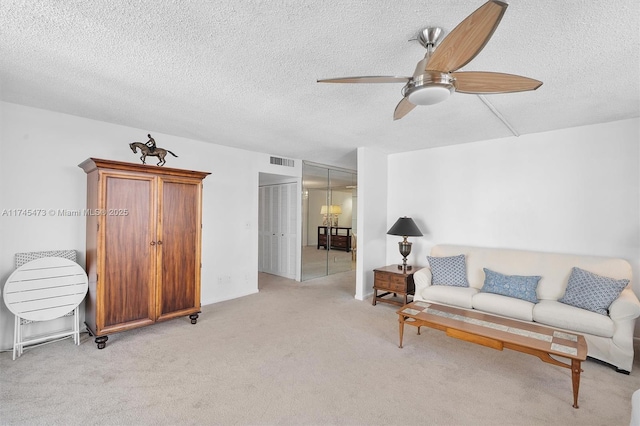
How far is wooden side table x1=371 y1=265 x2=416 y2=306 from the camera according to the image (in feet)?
13.7

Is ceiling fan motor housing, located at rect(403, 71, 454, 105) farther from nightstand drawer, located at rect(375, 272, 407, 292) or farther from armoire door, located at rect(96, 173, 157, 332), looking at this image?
nightstand drawer, located at rect(375, 272, 407, 292)

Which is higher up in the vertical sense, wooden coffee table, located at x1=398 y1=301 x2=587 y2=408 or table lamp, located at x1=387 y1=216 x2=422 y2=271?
table lamp, located at x1=387 y1=216 x2=422 y2=271

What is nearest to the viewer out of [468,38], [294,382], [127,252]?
[468,38]

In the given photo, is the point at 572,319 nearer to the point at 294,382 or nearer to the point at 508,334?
the point at 508,334

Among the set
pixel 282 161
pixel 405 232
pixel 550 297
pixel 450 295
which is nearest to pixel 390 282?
pixel 405 232

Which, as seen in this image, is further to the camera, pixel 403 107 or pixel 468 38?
pixel 403 107

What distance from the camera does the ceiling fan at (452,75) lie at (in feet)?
4.31

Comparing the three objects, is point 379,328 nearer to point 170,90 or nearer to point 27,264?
point 170,90

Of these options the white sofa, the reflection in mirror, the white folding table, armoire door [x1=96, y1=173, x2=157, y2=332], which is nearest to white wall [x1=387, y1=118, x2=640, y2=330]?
the white sofa

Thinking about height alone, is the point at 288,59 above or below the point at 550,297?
above

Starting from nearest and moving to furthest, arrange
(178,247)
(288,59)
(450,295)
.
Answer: (288,59), (178,247), (450,295)

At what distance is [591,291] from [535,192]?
4.68 feet

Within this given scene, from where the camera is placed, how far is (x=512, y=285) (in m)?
3.42

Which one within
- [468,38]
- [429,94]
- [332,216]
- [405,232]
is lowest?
[405,232]
